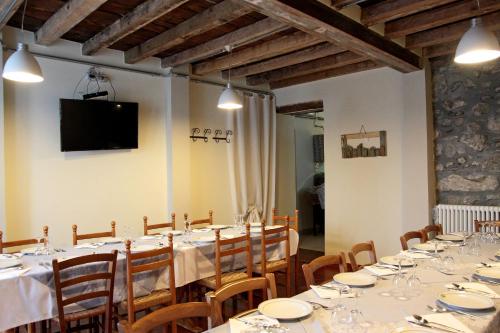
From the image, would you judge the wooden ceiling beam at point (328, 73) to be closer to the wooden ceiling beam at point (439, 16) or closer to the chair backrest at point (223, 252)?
the wooden ceiling beam at point (439, 16)

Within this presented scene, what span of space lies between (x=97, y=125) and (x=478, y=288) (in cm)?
361

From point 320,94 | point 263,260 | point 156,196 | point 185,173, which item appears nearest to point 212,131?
point 185,173

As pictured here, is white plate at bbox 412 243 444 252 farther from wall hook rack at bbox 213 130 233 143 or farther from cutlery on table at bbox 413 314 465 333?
wall hook rack at bbox 213 130 233 143

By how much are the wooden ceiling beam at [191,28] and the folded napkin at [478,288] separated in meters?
2.35

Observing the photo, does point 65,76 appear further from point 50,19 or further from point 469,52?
point 469,52

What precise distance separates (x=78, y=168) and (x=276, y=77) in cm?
291

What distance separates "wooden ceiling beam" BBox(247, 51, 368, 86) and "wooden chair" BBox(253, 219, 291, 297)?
2104 millimetres

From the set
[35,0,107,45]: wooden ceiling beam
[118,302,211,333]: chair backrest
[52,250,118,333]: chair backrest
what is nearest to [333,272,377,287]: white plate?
[118,302,211,333]: chair backrest

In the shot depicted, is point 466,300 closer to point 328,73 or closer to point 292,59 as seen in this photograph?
point 292,59

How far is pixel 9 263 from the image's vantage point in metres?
2.47

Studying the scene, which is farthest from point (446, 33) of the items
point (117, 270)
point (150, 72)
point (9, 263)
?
point (9, 263)

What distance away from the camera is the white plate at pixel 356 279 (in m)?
2.00

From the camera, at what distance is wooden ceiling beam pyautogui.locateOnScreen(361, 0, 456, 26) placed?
2926mm

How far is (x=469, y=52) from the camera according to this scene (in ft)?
7.77
